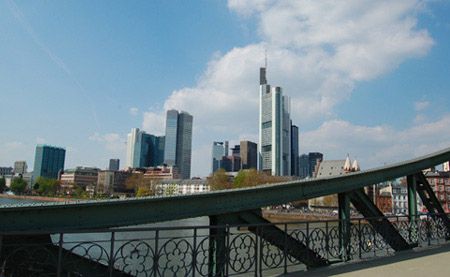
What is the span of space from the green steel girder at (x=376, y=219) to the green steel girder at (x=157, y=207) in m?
0.37

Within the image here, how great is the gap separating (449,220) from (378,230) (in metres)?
4.11

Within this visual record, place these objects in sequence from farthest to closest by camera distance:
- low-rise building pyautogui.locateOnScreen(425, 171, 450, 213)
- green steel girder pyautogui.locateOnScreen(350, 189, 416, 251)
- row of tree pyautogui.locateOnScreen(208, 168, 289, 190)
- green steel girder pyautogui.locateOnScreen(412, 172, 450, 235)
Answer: row of tree pyautogui.locateOnScreen(208, 168, 289, 190)
low-rise building pyautogui.locateOnScreen(425, 171, 450, 213)
green steel girder pyautogui.locateOnScreen(412, 172, 450, 235)
green steel girder pyautogui.locateOnScreen(350, 189, 416, 251)

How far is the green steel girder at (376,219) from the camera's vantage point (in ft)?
26.6

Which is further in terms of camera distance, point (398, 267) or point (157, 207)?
point (398, 267)

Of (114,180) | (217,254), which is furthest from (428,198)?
(114,180)

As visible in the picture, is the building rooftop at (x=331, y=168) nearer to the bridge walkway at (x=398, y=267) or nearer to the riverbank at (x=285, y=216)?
the riverbank at (x=285, y=216)

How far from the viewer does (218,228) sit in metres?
5.97

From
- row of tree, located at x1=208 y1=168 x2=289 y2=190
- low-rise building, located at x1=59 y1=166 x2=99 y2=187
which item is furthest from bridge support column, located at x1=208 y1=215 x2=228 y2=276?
low-rise building, located at x1=59 y1=166 x2=99 y2=187

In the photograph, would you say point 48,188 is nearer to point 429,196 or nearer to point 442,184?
point 442,184

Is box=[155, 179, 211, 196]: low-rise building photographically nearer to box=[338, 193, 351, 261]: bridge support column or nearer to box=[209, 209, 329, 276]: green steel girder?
box=[338, 193, 351, 261]: bridge support column

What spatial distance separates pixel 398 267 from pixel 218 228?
3.99 m

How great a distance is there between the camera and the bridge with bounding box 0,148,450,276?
4.51 m

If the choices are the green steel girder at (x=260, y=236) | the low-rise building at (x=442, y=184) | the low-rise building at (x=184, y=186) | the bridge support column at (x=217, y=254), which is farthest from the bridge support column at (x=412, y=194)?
the low-rise building at (x=184, y=186)

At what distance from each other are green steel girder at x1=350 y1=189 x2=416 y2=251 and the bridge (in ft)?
0.08
